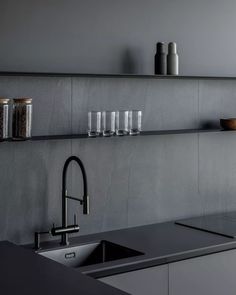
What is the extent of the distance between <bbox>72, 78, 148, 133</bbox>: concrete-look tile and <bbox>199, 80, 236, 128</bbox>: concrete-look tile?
1.54 ft

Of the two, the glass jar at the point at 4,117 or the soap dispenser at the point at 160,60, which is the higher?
the soap dispenser at the point at 160,60

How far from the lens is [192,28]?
3895mm

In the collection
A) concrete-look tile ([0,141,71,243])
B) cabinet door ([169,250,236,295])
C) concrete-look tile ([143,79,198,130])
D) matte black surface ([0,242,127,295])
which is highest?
concrete-look tile ([143,79,198,130])

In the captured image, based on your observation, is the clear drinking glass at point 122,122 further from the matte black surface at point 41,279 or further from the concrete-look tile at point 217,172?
the matte black surface at point 41,279

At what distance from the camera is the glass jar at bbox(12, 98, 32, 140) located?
10.1ft

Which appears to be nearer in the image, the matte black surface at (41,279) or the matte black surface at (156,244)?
the matte black surface at (41,279)

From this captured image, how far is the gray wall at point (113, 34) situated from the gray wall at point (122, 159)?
0.36 ft

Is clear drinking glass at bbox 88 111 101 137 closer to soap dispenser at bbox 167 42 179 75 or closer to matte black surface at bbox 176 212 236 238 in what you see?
soap dispenser at bbox 167 42 179 75

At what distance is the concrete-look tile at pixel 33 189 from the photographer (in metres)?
3.28

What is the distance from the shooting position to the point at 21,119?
309 centimetres

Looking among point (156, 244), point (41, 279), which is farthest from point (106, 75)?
point (41, 279)

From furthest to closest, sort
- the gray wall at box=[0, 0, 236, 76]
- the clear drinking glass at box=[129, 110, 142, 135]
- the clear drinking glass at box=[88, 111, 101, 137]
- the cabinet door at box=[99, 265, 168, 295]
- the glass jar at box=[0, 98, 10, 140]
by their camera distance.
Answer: the clear drinking glass at box=[129, 110, 142, 135], the clear drinking glass at box=[88, 111, 101, 137], the gray wall at box=[0, 0, 236, 76], the glass jar at box=[0, 98, 10, 140], the cabinet door at box=[99, 265, 168, 295]

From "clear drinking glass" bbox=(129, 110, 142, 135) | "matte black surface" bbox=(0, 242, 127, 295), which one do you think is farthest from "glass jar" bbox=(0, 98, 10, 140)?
"clear drinking glass" bbox=(129, 110, 142, 135)

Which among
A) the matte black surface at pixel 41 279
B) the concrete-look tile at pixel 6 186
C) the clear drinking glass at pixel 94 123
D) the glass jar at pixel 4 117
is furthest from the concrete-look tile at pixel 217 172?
the matte black surface at pixel 41 279
